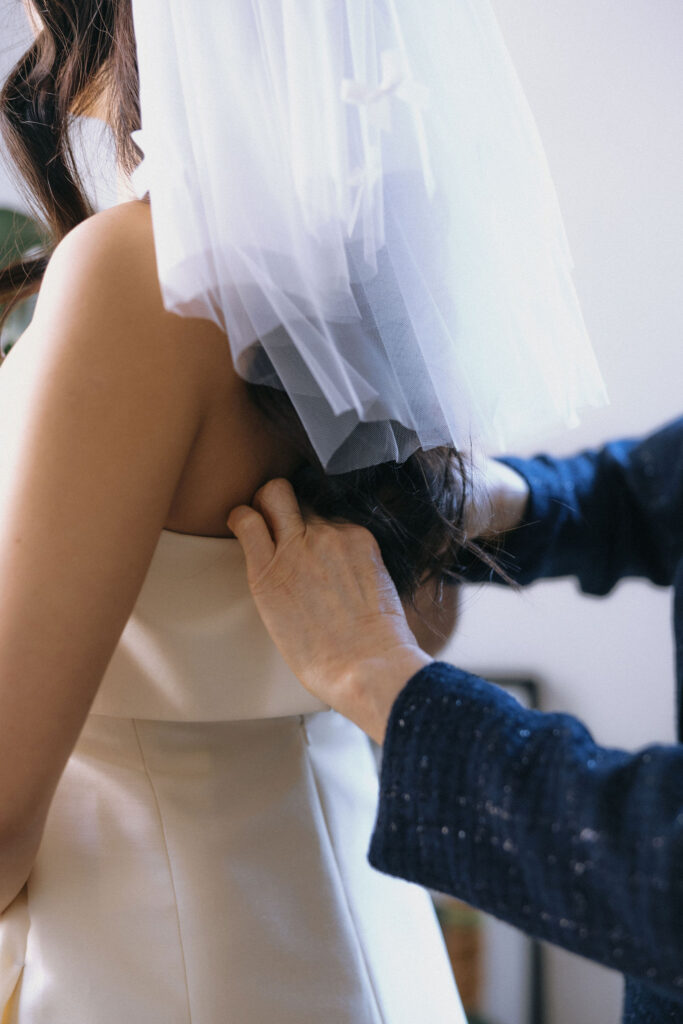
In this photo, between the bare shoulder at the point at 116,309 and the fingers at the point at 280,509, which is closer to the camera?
the bare shoulder at the point at 116,309

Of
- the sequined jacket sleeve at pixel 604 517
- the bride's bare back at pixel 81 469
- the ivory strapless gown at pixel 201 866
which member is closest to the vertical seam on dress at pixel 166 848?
the ivory strapless gown at pixel 201 866

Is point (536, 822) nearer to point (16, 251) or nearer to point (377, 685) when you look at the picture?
point (377, 685)

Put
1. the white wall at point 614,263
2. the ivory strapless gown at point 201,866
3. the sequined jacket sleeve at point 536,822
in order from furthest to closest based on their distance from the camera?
the white wall at point 614,263 → the ivory strapless gown at point 201,866 → the sequined jacket sleeve at point 536,822

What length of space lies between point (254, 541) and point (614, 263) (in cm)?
118

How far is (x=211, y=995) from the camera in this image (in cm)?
60

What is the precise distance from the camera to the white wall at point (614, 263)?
147cm

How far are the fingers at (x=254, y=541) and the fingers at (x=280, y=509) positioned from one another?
0.04 ft

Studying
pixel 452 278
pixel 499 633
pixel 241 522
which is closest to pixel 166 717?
pixel 241 522

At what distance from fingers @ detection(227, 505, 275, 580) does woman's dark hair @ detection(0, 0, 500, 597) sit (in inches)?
2.3

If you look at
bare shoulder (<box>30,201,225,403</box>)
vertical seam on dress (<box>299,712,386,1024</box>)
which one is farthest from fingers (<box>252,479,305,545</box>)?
vertical seam on dress (<box>299,712,386,1024</box>)

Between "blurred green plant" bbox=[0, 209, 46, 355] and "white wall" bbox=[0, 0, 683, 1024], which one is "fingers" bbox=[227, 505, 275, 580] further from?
"white wall" bbox=[0, 0, 683, 1024]

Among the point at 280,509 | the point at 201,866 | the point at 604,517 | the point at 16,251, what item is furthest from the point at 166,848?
the point at 16,251

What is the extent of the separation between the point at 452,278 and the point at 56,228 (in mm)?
504

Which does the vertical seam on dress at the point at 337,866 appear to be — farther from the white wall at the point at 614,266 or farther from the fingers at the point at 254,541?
the white wall at the point at 614,266
